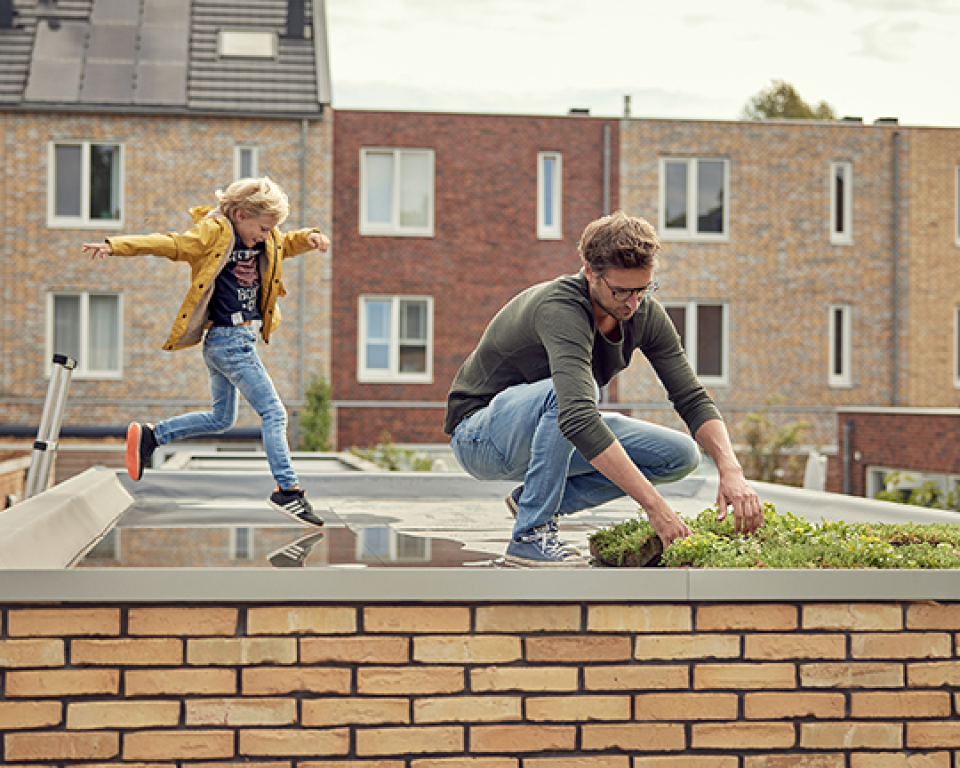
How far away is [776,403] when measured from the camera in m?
22.1

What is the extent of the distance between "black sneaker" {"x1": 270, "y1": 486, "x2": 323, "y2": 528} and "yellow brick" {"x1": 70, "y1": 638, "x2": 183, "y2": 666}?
Result: 6.54ft

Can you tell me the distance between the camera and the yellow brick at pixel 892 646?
2.80m

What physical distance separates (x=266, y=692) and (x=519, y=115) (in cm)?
1999

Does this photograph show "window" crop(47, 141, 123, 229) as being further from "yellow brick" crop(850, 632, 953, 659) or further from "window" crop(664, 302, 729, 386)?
"yellow brick" crop(850, 632, 953, 659)

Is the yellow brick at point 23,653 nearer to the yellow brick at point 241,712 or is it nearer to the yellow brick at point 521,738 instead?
the yellow brick at point 241,712

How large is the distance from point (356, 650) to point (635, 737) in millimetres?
774

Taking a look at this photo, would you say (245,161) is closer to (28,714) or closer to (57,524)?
(57,524)

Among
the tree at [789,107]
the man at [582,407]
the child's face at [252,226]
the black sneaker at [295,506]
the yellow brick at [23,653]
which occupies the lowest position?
the yellow brick at [23,653]

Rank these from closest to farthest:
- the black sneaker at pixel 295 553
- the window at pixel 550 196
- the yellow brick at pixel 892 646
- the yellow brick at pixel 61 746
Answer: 1. the yellow brick at pixel 61 746
2. the yellow brick at pixel 892 646
3. the black sneaker at pixel 295 553
4. the window at pixel 550 196

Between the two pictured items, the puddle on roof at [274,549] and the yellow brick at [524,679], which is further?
the puddle on roof at [274,549]

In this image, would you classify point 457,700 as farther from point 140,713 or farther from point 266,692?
point 140,713

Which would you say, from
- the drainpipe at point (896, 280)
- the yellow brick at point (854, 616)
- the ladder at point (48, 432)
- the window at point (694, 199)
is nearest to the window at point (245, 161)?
the window at point (694, 199)

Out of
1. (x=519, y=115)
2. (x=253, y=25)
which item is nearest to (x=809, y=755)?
(x=519, y=115)

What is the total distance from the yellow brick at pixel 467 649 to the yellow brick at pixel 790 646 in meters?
0.64
